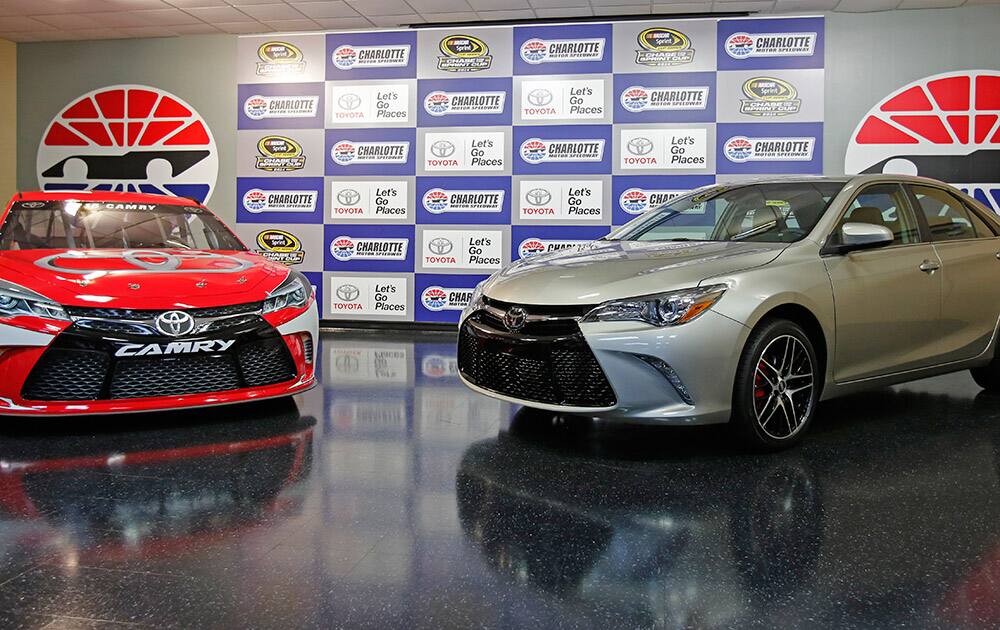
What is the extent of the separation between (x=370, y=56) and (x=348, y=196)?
4.51 feet

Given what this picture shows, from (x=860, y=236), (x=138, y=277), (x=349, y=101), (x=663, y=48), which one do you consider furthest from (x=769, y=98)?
(x=138, y=277)

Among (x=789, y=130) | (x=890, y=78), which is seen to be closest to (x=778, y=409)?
(x=789, y=130)

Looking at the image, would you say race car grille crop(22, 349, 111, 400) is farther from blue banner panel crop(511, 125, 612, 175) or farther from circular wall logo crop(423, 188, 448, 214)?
blue banner panel crop(511, 125, 612, 175)

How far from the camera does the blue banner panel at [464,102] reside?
728 cm

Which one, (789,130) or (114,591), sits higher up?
(789,130)

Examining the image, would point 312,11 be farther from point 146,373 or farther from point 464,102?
point 146,373

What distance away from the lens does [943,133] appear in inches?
265

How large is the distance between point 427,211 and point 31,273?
4.57 m

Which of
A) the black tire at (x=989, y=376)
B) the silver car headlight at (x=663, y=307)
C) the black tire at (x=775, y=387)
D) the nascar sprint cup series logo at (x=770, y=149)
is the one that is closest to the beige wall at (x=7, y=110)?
the nascar sprint cup series logo at (x=770, y=149)

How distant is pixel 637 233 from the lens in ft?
A: 12.4

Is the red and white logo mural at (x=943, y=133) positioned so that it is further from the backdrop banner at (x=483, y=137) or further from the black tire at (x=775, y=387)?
the black tire at (x=775, y=387)

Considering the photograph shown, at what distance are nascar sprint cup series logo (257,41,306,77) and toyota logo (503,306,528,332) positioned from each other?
223 inches

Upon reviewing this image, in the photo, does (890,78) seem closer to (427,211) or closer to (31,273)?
(427,211)

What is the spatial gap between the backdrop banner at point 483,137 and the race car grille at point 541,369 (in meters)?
4.36
